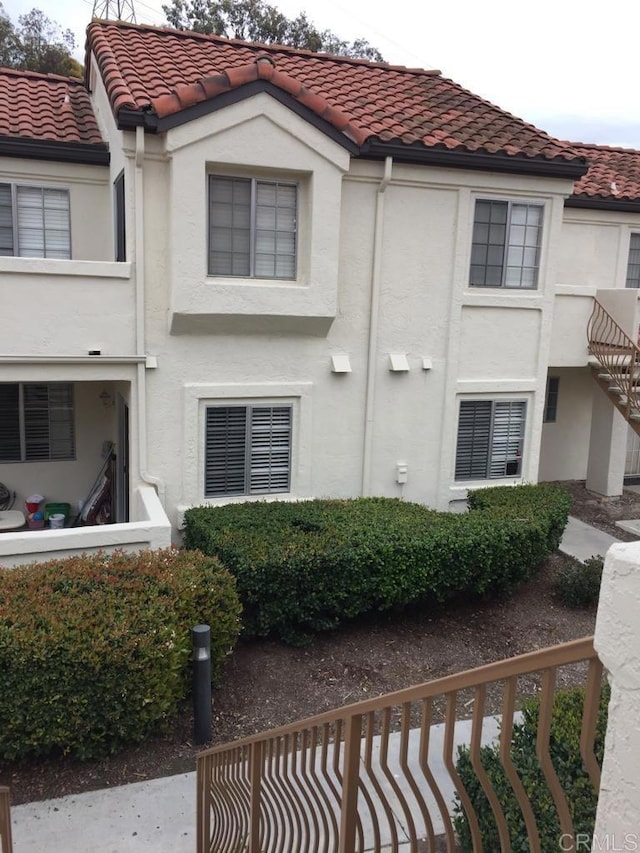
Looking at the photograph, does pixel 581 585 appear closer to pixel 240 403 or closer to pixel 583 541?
pixel 583 541

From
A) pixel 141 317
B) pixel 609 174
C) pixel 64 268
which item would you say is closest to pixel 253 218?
pixel 141 317

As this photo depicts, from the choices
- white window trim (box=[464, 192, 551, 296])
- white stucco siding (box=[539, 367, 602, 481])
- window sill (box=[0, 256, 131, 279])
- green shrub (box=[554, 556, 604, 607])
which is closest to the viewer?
window sill (box=[0, 256, 131, 279])

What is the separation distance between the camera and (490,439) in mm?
11312

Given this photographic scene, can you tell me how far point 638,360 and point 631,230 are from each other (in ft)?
10.7

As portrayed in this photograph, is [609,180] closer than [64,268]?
No

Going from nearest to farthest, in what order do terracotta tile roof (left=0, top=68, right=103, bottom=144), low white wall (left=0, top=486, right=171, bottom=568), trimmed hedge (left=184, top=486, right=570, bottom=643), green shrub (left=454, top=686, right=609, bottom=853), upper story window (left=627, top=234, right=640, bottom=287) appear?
green shrub (left=454, top=686, right=609, bottom=853)
low white wall (left=0, top=486, right=171, bottom=568)
trimmed hedge (left=184, top=486, right=570, bottom=643)
terracotta tile roof (left=0, top=68, right=103, bottom=144)
upper story window (left=627, top=234, right=640, bottom=287)

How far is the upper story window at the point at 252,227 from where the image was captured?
8.97m

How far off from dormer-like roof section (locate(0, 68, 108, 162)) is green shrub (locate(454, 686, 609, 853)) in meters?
9.42

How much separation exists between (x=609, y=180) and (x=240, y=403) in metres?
9.30

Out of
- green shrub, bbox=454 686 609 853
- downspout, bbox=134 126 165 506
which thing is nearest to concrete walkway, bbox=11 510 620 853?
green shrub, bbox=454 686 609 853

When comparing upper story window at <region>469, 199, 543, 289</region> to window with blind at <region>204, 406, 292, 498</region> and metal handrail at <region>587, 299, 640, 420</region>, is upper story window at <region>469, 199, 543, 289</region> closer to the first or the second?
metal handrail at <region>587, 299, 640, 420</region>

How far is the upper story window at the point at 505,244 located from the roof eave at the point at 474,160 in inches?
21.3

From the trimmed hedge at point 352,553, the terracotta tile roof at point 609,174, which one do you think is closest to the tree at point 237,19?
the terracotta tile roof at point 609,174

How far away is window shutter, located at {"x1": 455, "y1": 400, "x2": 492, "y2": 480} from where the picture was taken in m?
11.1
